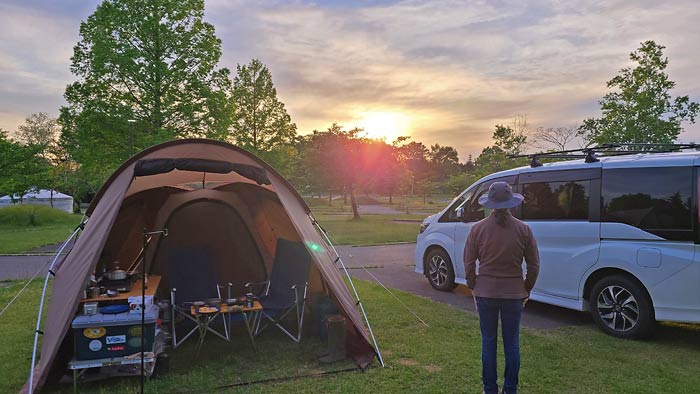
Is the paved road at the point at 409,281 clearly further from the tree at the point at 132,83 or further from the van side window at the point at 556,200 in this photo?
the tree at the point at 132,83

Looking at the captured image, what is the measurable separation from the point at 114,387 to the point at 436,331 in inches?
143

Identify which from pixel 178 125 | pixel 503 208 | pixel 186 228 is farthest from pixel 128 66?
pixel 503 208

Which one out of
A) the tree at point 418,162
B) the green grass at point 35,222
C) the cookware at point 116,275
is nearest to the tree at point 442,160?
the tree at point 418,162

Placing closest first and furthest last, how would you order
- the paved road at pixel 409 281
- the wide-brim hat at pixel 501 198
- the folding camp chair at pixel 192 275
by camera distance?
the wide-brim hat at pixel 501 198 < the folding camp chair at pixel 192 275 < the paved road at pixel 409 281

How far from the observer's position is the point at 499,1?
905 centimetres

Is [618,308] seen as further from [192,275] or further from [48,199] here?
[48,199]

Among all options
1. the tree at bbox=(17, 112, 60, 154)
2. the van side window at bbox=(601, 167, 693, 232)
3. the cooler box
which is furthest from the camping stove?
the tree at bbox=(17, 112, 60, 154)

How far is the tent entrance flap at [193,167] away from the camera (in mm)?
4855

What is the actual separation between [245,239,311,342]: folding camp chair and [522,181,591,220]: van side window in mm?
3352

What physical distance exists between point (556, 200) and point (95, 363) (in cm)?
588

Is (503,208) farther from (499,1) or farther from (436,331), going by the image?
(499,1)

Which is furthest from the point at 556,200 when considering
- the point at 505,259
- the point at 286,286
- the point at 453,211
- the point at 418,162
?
the point at 418,162

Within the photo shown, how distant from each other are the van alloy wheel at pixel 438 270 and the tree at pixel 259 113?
15.8m

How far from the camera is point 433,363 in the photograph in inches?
190
